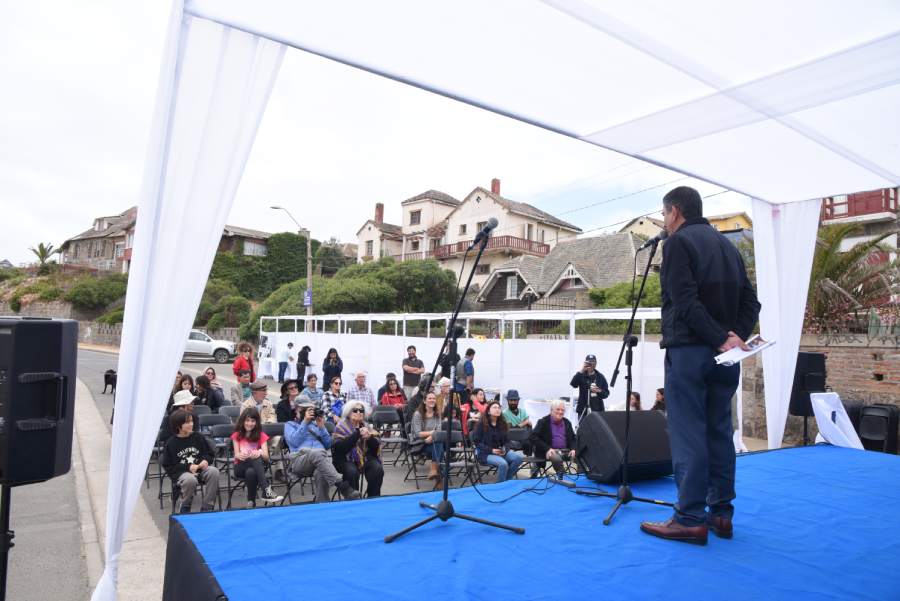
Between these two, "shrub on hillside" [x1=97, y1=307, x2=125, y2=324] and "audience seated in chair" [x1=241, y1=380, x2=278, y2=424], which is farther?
"shrub on hillside" [x1=97, y1=307, x2=125, y2=324]

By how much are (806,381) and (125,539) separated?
292 inches

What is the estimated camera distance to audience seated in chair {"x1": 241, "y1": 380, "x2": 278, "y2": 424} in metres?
7.29

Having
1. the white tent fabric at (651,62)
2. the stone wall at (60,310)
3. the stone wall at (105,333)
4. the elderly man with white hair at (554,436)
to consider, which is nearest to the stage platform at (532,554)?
the white tent fabric at (651,62)

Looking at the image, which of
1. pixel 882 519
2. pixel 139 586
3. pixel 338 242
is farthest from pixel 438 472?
pixel 338 242

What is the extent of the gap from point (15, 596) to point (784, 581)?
4.68 meters

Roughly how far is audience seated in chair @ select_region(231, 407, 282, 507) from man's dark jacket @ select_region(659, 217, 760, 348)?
13.9ft

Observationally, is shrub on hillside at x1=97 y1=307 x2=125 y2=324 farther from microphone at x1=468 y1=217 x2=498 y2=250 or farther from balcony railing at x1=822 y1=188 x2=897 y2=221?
microphone at x1=468 y1=217 x2=498 y2=250

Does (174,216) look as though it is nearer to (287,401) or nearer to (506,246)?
(287,401)

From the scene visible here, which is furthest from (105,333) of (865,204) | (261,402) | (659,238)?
(865,204)

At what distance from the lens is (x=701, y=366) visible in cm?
283

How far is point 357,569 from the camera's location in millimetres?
2463

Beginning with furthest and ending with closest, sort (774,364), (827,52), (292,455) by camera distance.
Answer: (774,364)
(292,455)
(827,52)

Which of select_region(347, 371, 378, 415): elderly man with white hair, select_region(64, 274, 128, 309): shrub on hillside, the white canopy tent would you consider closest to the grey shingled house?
select_region(347, 371, 378, 415): elderly man with white hair

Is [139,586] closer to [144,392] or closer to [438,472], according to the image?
[144,392]
